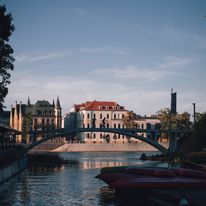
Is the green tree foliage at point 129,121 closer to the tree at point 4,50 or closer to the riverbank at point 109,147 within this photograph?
the riverbank at point 109,147

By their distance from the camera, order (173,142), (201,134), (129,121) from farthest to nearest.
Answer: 1. (129,121)
2. (173,142)
3. (201,134)

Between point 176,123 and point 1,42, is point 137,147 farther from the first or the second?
point 1,42

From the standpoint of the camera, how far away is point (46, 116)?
183000 millimetres

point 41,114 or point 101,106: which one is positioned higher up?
point 101,106

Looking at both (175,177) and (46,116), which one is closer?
(175,177)

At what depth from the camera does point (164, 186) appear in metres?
30.9

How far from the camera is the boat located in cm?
2975

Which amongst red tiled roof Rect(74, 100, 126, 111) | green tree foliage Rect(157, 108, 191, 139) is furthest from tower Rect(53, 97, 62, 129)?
green tree foliage Rect(157, 108, 191, 139)

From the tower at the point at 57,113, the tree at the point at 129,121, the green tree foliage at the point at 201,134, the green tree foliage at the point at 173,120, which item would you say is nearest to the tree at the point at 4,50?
the green tree foliage at the point at 201,134

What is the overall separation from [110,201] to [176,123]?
10245 cm

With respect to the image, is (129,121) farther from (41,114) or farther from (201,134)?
(201,134)

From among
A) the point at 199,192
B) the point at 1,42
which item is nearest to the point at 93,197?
the point at 199,192

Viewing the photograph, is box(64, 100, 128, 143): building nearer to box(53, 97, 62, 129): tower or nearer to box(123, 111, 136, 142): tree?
box(123, 111, 136, 142): tree

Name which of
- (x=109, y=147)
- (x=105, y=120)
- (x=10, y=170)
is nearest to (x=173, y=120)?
(x=109, y=147)
